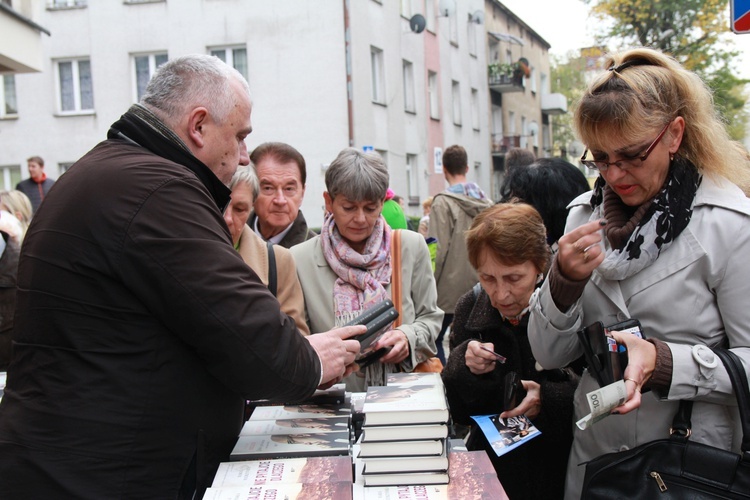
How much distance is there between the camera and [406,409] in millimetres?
1781

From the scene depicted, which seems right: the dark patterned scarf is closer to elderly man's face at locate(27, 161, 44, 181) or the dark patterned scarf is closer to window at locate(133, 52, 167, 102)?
elderly man's face at locate(27, 161, 44, 181)

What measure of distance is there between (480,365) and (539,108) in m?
37.2

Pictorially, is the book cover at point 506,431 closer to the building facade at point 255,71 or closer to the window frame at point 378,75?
the building facade at point 255,71

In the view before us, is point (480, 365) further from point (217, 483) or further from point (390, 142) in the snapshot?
point (390, 142)

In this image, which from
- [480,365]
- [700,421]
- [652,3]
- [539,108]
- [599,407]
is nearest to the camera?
[599,407]

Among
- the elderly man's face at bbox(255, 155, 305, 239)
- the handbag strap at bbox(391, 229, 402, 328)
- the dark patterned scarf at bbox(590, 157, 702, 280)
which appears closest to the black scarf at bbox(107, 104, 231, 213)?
the dark patterned scarf at bbox(590, 157, 702, 280)

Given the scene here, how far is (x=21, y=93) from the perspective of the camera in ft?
57.3

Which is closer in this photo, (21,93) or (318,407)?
(318,407)

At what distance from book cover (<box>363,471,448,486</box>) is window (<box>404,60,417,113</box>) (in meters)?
19.2

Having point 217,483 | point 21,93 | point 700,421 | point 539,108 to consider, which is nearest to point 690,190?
point 700,421

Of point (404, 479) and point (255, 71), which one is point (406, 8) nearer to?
point (255, 71)

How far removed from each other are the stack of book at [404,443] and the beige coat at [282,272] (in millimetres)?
1149

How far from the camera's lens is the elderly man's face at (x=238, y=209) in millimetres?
3035

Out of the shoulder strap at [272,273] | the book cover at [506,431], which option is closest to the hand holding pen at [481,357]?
the book cover at [506,431]
